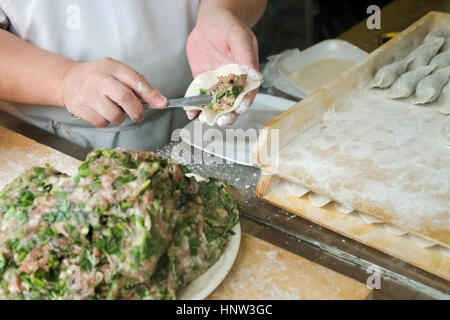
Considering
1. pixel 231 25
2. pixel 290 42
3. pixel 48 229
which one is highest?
pixel 231 25

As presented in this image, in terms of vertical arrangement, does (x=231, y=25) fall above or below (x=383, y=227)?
above

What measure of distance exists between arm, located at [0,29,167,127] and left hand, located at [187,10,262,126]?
212mm

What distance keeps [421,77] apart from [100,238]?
48.4 inches

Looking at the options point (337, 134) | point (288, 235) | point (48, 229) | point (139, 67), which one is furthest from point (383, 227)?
point (139, 67)

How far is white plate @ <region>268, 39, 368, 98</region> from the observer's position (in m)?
2.07

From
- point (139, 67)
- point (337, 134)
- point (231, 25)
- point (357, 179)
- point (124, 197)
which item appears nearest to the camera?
point (124, 197)

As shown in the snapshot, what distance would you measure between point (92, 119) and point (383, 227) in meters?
0.86

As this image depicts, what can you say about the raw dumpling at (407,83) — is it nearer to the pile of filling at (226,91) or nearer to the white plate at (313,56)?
the white plate at (313,56)

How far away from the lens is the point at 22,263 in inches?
41.2

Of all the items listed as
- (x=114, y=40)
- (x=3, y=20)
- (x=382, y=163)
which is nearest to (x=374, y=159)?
(x=382, y=163)

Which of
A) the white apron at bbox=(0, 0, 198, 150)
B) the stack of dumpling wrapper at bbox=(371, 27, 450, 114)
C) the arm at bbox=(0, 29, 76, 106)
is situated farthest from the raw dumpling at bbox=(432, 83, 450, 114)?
the arm at bbox=(0, 29, 76, 106)

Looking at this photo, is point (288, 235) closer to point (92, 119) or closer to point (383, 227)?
point (383, 227)

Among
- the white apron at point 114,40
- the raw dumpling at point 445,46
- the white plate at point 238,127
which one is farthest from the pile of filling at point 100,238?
the raw dumpling at point 445,46
